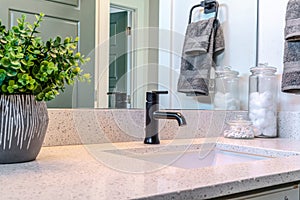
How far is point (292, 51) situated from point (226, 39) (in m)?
0.40

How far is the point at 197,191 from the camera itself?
1.95 ft

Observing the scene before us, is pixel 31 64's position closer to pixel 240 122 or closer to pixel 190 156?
pixel 190 156

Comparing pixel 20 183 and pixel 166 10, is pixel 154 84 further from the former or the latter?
pixel 20 183

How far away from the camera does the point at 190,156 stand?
4.14 ft

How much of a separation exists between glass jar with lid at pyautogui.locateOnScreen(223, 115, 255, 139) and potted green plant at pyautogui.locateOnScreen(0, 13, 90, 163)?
0.88 metres

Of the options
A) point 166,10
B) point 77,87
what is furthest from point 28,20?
point 166,10

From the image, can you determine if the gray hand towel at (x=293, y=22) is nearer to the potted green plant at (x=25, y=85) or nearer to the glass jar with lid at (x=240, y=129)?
the glass jar with lid at (x=240, y=129)

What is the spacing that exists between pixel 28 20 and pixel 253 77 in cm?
107

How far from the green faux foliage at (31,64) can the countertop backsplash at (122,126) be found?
26 centimetres

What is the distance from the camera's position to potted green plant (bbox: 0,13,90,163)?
29.5 inches

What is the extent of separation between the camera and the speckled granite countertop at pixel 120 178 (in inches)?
21.7

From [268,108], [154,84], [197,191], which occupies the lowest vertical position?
[197,191]

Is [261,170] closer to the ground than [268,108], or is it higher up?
closer to the ground

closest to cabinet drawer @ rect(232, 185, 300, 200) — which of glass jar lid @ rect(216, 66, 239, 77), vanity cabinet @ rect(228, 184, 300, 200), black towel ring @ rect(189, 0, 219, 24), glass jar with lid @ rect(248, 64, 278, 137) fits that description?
vanity cabinet @ rect(228, 184, 300, 200)
